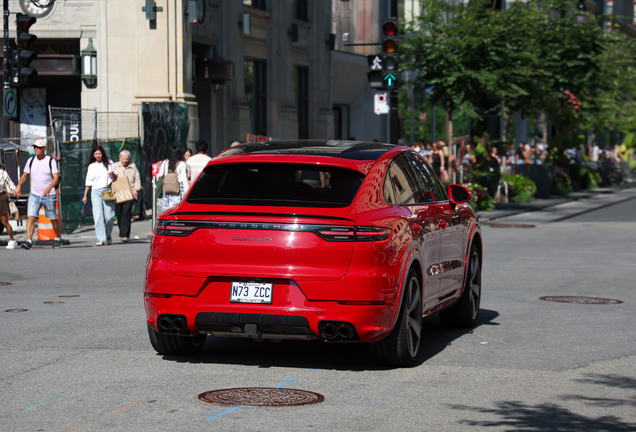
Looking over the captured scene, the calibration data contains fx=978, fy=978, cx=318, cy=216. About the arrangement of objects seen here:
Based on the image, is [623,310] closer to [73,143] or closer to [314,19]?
[73,143]

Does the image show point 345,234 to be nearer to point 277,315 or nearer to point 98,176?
point 277,315

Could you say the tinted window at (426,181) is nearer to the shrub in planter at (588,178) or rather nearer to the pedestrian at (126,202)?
the pedestrian at (126,202)

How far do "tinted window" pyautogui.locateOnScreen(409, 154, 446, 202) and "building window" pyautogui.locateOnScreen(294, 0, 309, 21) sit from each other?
26710 millimetres

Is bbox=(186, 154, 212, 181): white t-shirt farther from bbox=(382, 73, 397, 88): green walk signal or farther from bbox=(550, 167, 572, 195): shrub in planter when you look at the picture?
bbox=(550, 167, 572, 195): shrub in planter

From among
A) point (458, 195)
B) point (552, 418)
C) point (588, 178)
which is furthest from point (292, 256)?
point (588, 178)

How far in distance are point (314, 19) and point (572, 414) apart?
30772 millimetres

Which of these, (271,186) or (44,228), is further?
(44,228)

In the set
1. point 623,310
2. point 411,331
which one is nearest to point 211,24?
point 623,310

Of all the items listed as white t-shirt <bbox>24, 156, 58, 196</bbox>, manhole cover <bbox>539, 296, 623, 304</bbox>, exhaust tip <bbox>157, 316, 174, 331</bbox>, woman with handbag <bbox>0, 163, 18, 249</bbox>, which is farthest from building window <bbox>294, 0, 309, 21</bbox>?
exhaust tip <bbox>157, 316, 174, 331</bbox>

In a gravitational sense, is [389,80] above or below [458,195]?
above

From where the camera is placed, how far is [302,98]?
35625 millimetres

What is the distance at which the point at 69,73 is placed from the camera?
86.8 feet

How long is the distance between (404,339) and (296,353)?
110cm

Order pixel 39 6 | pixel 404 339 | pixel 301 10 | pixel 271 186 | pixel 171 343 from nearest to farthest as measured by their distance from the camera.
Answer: pixel 404 339
pixel 271 186
pixel 171 343
pixel 39 6
pixel 301 10
